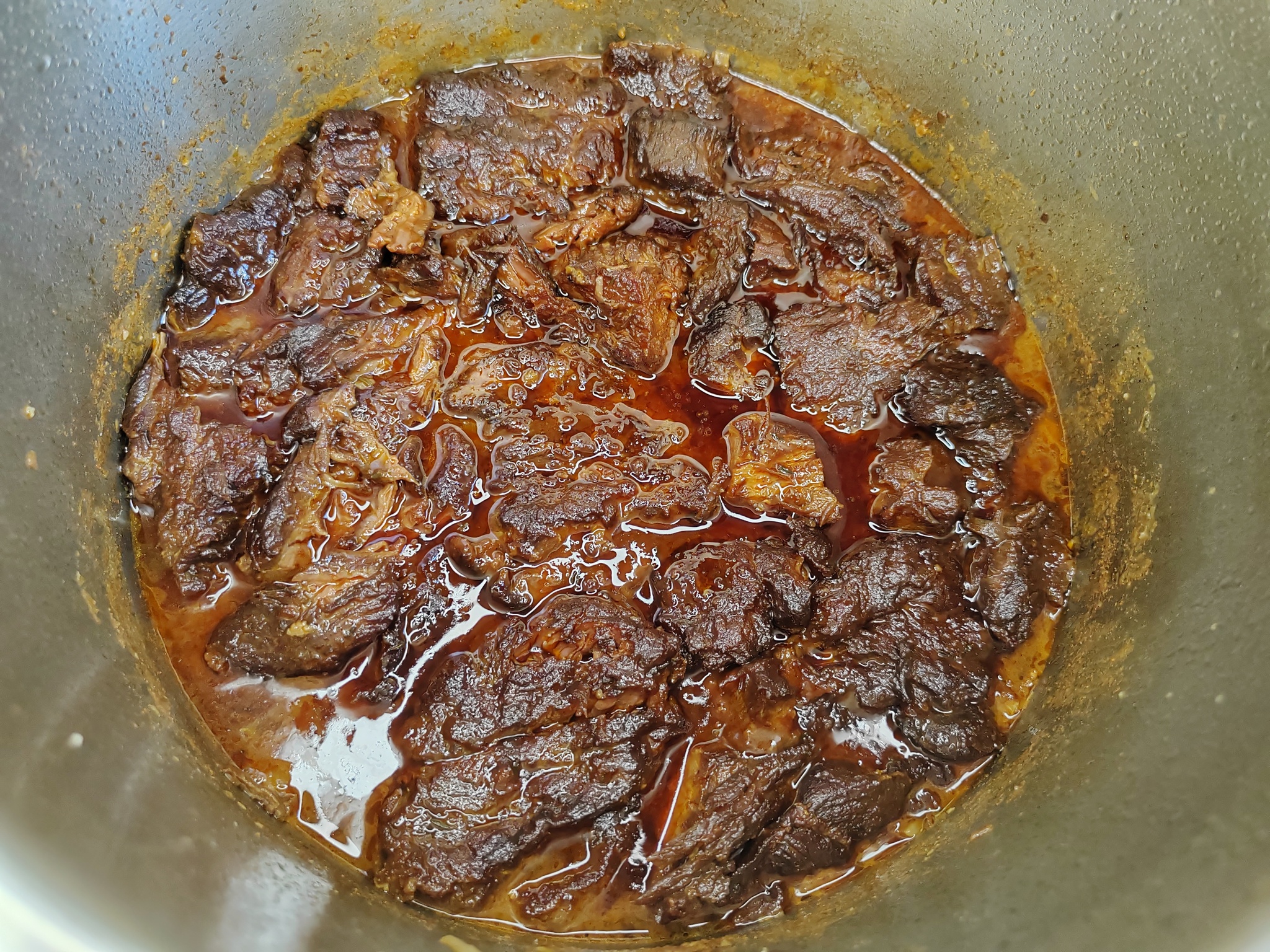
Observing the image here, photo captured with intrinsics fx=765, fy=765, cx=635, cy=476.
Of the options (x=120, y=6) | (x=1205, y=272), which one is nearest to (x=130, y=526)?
(x=120, y=6)

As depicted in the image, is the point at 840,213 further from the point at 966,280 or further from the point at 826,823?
the point at 826,823

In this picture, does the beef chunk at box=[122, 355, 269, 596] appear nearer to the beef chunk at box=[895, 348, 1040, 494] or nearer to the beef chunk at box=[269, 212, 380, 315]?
the beef chunk at box=[269, 212, 380, 315]

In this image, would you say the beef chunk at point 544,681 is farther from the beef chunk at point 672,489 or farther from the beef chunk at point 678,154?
the beef chunk at point 678,154

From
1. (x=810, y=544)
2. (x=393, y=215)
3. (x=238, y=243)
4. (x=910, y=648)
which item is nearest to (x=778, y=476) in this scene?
(x=810, y=544)

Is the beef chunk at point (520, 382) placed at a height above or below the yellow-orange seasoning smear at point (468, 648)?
above

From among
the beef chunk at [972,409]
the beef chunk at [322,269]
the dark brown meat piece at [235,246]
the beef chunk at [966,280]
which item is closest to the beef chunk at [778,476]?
the beef chunk at [972,409]

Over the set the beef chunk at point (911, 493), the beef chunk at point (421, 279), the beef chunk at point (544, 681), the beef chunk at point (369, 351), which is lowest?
the beef chunk at point (544, 681)
